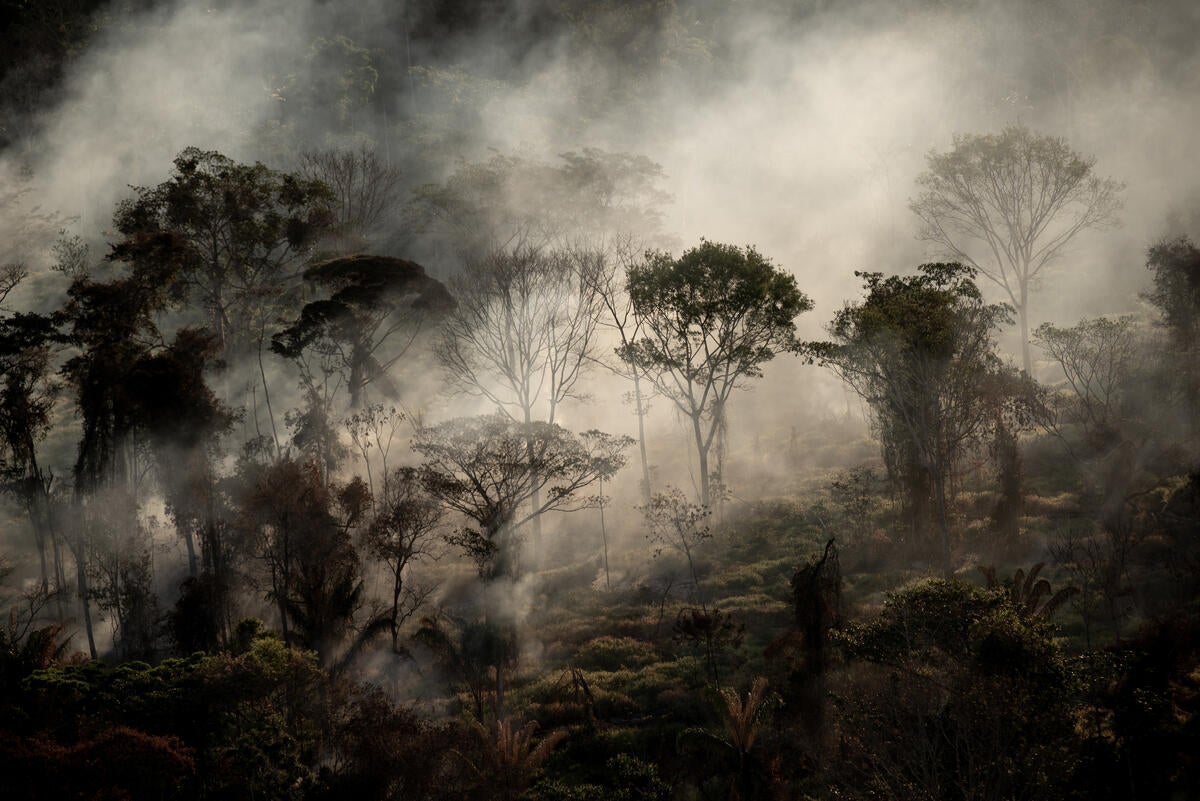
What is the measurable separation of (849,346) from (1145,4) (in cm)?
8702

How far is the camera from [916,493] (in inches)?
1131

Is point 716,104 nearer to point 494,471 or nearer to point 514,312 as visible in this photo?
point 514,312

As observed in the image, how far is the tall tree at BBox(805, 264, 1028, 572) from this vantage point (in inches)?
1032

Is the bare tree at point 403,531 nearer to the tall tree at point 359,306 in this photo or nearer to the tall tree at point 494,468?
the tall tree at point 494,468

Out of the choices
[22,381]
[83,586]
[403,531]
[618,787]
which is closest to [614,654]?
[618,787]

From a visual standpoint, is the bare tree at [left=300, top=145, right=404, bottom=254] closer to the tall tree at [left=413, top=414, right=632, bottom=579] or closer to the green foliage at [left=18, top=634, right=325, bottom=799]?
the tall tree at [left=413, top=414, right=632, bottom=579]

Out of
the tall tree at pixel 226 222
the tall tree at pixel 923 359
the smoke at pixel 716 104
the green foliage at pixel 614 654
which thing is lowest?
the green foliage at pixel 614 654

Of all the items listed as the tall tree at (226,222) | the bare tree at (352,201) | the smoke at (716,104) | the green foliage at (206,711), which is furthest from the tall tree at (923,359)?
the bare tree at (352,201)

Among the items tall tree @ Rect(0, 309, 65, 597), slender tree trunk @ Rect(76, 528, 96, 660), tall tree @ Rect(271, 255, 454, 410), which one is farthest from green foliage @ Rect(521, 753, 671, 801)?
tall tree @ Rect(0, 309, 65, 597)

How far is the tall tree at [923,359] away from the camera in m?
26.2

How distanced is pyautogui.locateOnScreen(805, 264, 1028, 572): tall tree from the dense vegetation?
20cm

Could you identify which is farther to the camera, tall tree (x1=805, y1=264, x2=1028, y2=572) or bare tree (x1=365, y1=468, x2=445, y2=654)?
bare tree (x1=365, y1=468, x2=445, y2=654)

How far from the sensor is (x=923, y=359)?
86.3ft

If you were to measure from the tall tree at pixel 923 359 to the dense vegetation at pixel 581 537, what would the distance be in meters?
0.20
